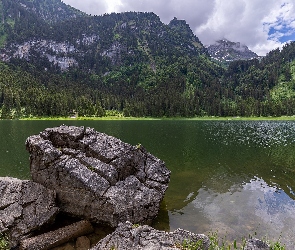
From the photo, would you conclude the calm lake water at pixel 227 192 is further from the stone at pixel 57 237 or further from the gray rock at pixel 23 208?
the gray rock at pixel 23 208

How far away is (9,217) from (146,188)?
9568mm

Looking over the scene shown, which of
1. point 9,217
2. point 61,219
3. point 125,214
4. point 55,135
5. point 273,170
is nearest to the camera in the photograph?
point 9,217

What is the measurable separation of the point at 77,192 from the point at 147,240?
325 inches

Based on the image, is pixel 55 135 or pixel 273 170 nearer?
pixel 55 135

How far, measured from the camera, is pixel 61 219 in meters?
19.2

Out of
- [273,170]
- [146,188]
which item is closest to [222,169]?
[273,170]

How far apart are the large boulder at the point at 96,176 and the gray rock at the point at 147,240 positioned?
492 centimetres

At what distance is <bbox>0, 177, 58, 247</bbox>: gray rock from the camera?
1605 centimetres

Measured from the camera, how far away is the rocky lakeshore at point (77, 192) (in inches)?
650

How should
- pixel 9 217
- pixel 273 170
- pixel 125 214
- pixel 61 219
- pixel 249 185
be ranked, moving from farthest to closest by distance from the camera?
pixel 273 170 → pixel 249 185 → pixel 61 219 → pixel 125 214 → pixel 9 217

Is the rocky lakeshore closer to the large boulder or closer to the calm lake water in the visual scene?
the large boulder

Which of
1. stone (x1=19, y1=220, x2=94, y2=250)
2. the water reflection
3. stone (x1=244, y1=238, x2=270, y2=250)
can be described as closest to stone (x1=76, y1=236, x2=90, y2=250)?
stone (x1=19, y1=220, x2=94, y2=250)

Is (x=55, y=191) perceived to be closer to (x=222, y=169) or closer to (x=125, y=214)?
(x=125, y=214)

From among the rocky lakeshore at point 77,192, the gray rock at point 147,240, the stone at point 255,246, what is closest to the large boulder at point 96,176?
the rocky lakeshore at point 77,192
